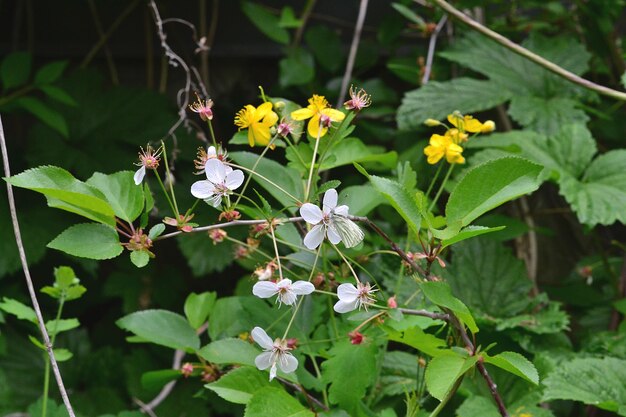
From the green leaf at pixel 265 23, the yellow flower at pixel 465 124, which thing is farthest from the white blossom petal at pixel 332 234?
the green leaf at pixel 265 23

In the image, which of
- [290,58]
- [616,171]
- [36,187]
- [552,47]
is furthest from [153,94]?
[36,187]

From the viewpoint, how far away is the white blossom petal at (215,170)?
831 mm

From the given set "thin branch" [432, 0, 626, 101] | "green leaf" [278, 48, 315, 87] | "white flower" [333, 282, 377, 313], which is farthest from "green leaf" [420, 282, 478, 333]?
"green leaf" [278, 48, 315, 87]

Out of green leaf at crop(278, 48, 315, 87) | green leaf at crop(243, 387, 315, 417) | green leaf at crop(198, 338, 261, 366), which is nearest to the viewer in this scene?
green leaf at crop(243, 387, 315, 417)

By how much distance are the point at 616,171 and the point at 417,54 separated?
743 millimetres

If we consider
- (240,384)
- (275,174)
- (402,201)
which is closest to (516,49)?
(275,174)

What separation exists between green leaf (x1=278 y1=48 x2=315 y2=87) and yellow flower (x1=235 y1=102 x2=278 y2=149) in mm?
1057

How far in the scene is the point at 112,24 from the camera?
2.44 m

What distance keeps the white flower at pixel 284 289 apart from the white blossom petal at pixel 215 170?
117 mm

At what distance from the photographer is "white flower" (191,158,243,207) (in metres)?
0.83

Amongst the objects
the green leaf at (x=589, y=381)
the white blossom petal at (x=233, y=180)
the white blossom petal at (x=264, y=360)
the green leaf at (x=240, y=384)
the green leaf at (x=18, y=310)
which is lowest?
the green leaf at (x=589, y=381)

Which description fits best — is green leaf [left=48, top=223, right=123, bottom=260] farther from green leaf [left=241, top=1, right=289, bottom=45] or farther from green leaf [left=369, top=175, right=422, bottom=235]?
green leaf [left=241, top=1, right=289, bottom=45]

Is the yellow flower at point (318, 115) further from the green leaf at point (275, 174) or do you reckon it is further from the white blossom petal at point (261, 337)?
the white blossom petal at point (261, 337)

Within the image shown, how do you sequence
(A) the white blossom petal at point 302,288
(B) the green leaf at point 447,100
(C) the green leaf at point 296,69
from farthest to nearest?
1. (C) the green leaf at point 296,69
2. (B) the green leaf at point 447,100
3. (A) the white blossom petal at point 302,288
